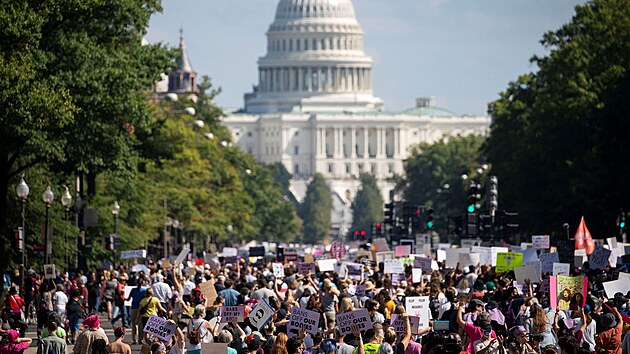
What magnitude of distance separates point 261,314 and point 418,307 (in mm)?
2495

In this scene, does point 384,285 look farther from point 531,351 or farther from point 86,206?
point 86,206

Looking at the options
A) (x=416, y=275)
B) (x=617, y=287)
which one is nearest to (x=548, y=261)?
(x=416, y=275)

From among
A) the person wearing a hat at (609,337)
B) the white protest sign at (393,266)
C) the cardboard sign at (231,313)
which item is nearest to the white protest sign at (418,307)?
the cardboard sign at (231,313)

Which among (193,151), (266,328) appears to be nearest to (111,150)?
(266,328)

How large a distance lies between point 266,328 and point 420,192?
15271cm

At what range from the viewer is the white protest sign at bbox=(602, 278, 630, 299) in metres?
29.3

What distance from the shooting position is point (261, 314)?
2672 centimetres

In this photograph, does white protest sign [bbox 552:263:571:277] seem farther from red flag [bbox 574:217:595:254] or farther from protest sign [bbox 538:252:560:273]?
red flag [bbox 574:217:595:254]

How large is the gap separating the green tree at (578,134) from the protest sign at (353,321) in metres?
43.4

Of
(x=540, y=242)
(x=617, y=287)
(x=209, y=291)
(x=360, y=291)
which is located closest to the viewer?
(x=617, y=287)

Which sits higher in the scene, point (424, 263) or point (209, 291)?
point (424, 263)

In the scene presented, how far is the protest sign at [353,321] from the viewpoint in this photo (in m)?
24.4

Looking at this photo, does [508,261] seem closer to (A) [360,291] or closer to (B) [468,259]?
(A) [360,291]

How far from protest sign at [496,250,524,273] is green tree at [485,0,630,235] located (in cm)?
3110
